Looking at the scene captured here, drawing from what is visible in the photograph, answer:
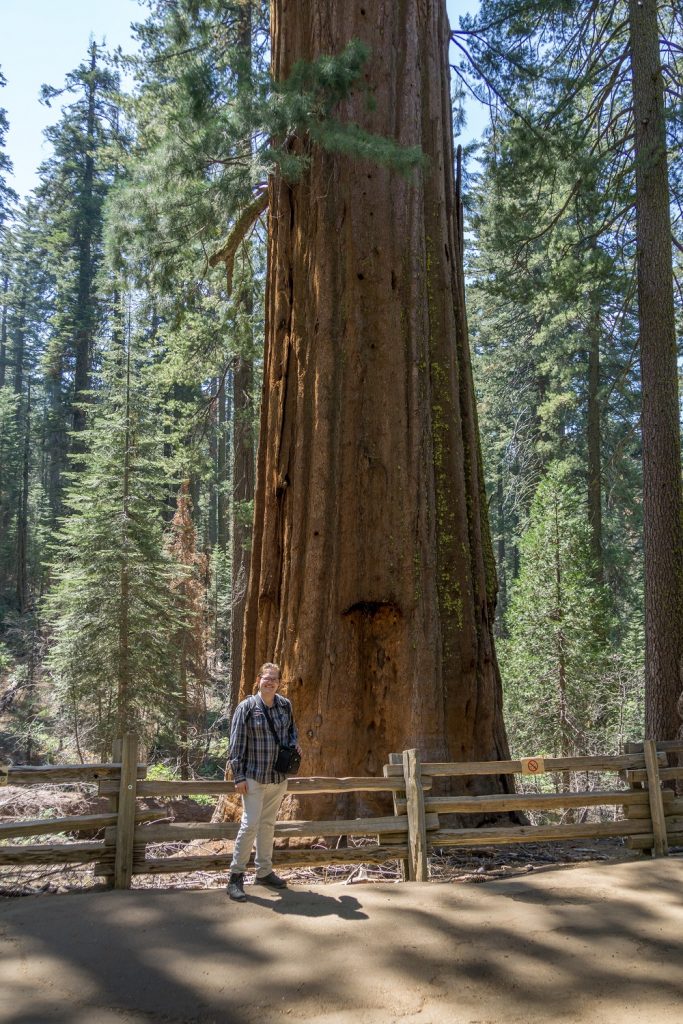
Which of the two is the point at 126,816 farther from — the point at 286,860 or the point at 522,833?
the point at 522,833

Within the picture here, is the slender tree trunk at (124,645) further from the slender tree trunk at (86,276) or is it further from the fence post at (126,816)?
the slender tree trunk at (86,276)

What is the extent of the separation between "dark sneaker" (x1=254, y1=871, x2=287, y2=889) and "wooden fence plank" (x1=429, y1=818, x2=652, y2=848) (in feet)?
4.16

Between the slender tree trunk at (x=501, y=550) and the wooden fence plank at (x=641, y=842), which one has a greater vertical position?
the slender tree trunk at (x=501, y=550)

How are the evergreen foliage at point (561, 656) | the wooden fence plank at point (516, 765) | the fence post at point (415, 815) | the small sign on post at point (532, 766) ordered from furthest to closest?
the evergreen foliage at point (561, 656) → the small sign on post at point (532, 766) → the wooden fence plank at point (516, 765) → the fence post at point (415, 815)

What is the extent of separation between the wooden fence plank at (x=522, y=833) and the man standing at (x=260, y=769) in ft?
4.47

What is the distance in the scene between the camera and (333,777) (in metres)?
6.76

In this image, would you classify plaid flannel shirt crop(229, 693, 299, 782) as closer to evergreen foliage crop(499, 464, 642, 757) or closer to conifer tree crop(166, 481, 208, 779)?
evergreen foliage crop(499, 464, 642, 757)

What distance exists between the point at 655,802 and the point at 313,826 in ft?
9.95

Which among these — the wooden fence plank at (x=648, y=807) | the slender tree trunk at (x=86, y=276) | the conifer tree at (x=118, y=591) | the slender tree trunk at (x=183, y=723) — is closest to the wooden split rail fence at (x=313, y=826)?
the wooden fence plank at (x=648, y=807)

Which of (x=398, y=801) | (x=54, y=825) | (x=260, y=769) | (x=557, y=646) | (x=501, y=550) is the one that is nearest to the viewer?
(x=260, y=769)

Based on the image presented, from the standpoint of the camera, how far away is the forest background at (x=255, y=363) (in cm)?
812

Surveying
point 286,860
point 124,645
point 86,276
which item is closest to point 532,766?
point 286,860

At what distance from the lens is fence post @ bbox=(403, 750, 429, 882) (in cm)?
627

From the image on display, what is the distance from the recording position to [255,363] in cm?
1836
